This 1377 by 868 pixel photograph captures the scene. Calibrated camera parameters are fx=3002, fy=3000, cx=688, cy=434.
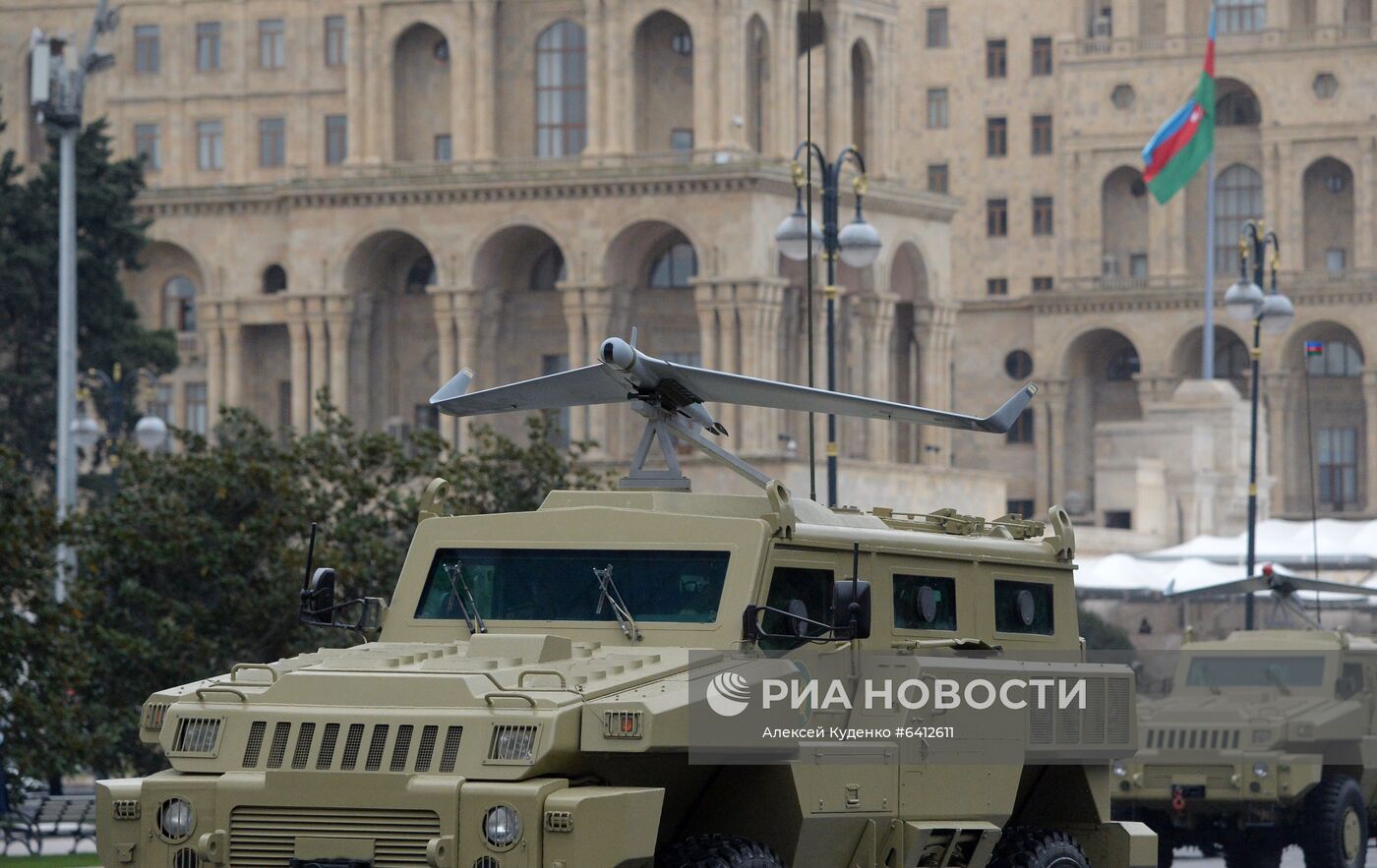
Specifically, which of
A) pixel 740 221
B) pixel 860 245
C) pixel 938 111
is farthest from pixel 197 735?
pixel 938 111

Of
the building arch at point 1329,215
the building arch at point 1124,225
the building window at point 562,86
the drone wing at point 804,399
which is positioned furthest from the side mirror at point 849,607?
the building arch at point 1124,225

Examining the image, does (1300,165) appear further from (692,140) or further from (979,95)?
(692,140)

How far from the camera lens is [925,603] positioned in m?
15.0

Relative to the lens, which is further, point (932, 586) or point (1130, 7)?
point (1130, 7)

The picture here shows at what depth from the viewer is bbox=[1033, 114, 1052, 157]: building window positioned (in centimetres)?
9981

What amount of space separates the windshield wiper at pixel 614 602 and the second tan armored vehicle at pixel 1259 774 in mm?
9497

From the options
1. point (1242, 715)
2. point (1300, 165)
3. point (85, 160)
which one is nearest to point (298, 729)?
point (1242, 715)

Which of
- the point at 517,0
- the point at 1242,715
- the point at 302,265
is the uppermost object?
the point at 517,0

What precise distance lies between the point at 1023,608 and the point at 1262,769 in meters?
7.43

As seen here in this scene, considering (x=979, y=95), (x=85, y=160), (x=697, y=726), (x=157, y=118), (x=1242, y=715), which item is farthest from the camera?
Result: (x=979, y=95)

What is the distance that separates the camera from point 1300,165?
3723 inches

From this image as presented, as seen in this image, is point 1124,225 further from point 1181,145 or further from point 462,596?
point 462,596

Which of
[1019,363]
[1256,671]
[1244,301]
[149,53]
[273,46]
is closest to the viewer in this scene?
[1256,671]

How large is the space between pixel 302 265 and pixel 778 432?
1367cm
